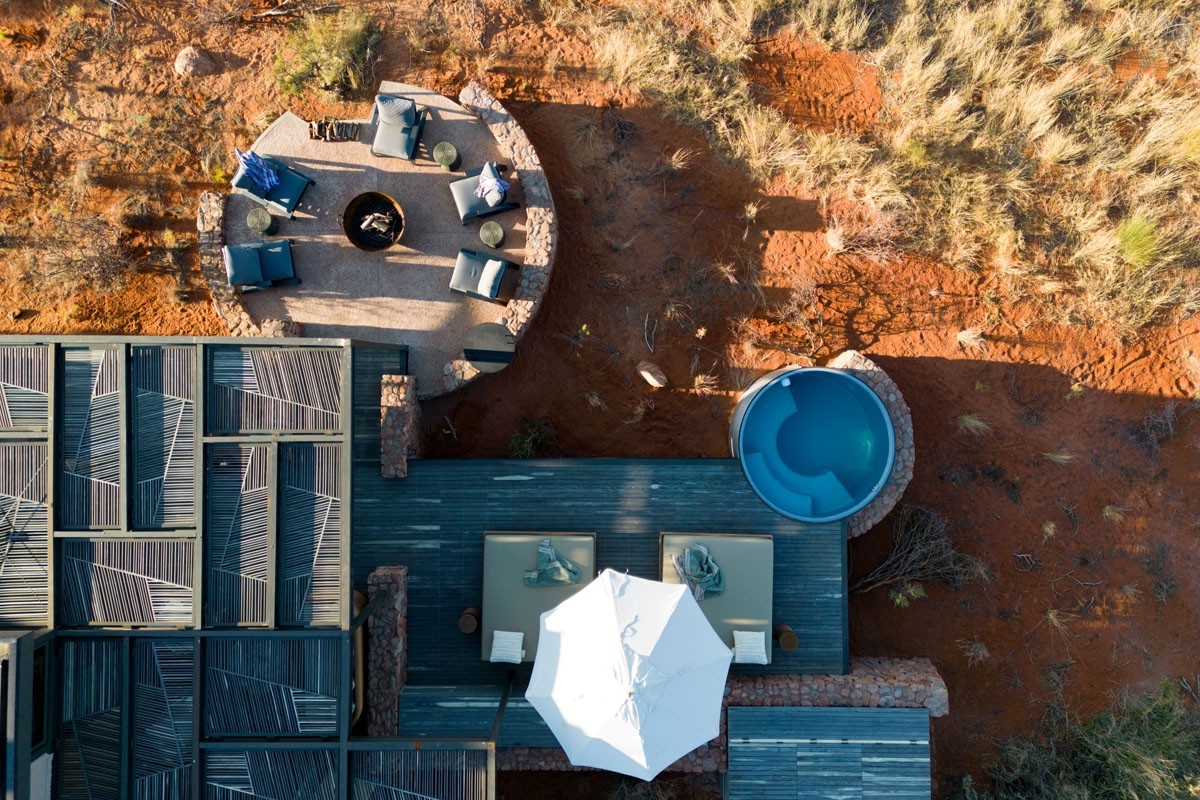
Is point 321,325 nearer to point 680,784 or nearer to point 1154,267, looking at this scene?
point 680,784

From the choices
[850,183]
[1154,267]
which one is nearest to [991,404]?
[1154,267]

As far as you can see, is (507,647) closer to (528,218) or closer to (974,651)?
(528,218)

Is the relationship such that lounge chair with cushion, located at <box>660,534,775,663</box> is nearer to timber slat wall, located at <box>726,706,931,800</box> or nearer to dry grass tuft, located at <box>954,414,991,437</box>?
timber slat wall, located at <box>726,706,931,800</box>

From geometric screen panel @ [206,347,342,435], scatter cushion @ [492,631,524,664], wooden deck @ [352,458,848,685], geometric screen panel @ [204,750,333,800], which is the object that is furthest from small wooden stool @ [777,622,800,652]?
geometric screen panel @ [206,347,342,435]

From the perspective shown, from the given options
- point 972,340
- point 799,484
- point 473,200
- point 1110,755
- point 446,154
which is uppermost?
point 446,154

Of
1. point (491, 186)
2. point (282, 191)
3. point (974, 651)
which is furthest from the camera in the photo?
point (974, 651)

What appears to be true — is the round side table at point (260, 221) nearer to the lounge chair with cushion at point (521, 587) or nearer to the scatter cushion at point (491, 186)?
the scatter cushion at point (491, 186)

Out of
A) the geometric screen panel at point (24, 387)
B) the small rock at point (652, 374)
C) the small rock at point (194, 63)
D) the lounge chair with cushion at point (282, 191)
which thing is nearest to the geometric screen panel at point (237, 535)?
the geometric screen panel at point (24, 387)

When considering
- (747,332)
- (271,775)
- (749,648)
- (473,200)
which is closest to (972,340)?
(747,332)
